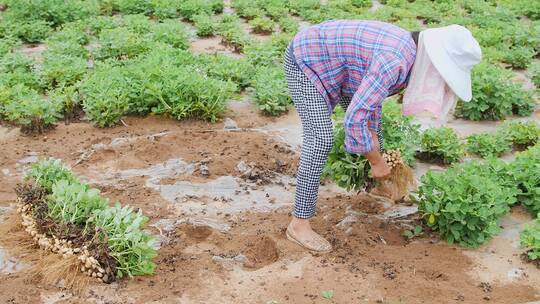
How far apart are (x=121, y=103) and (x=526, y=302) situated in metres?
4.41

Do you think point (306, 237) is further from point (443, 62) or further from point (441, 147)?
point (441, 147)

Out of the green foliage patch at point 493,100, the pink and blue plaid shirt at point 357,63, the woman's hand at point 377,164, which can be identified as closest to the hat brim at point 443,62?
the pink and blue plaid shirt at point 357,63

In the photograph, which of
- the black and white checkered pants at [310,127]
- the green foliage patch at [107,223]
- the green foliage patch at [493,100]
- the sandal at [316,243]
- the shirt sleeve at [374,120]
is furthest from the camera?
the green foliage patch at [493,100]

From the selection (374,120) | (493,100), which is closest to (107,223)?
(374,120)

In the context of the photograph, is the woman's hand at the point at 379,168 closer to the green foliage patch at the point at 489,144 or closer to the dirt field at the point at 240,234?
the dirt field at the point at 240,234

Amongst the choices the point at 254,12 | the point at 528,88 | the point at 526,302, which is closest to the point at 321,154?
the point at 526,302

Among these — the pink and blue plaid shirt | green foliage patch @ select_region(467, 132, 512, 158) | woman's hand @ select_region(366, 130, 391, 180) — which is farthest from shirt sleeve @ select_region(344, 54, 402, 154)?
green foliage patch @ select_region(467, 132, 512, 158)

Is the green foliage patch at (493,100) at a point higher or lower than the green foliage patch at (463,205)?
lower

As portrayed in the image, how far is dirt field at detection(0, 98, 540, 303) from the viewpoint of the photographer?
411cm

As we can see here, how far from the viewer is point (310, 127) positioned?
432 cm

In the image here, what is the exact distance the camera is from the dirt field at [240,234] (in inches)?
162

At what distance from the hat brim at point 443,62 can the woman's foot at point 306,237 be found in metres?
1.36

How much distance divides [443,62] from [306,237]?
4.94 ft

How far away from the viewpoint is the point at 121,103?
22.5ft
